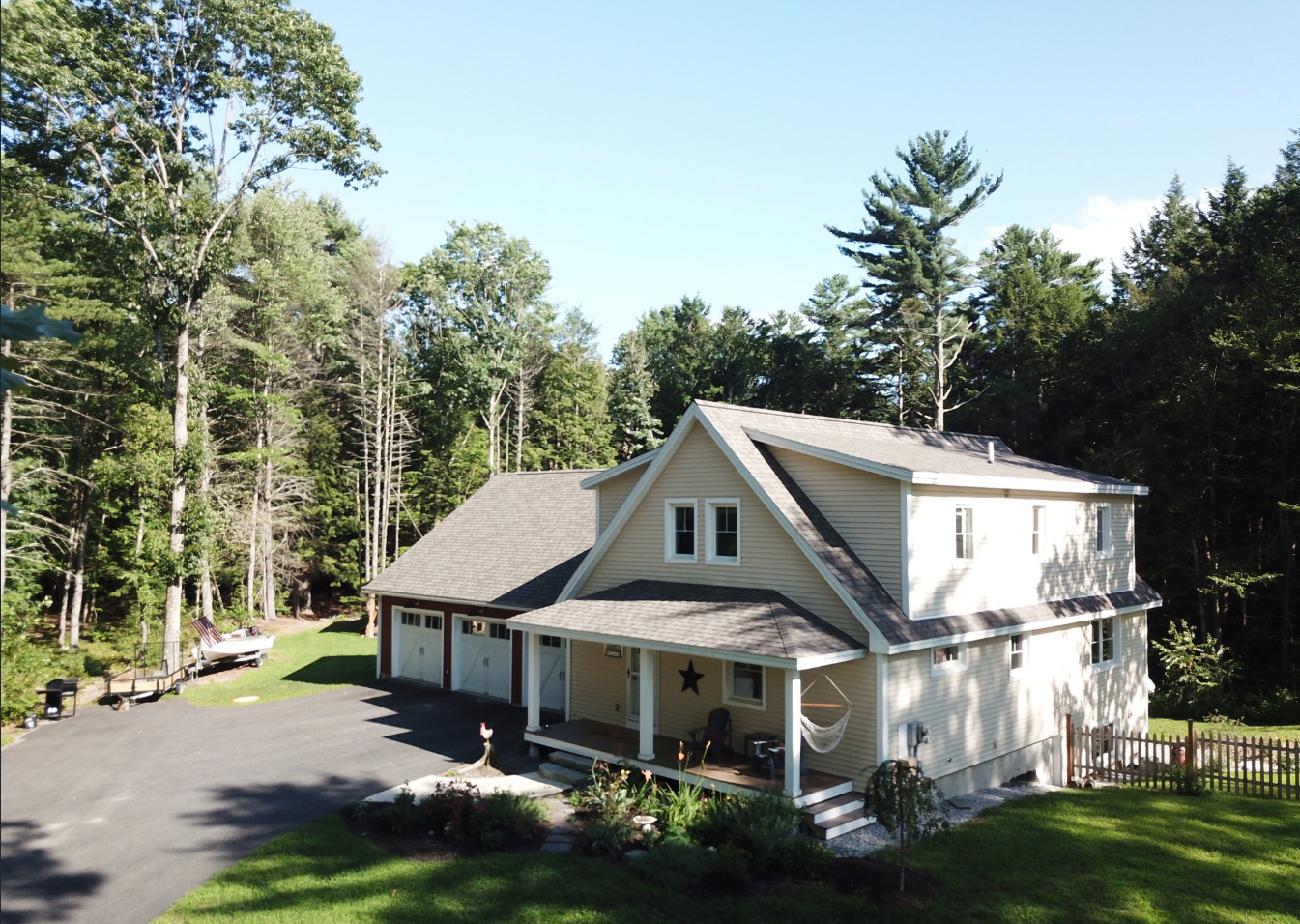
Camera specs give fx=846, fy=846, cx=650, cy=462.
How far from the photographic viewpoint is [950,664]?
47.1ft

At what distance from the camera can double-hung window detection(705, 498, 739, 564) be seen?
50.7 ft

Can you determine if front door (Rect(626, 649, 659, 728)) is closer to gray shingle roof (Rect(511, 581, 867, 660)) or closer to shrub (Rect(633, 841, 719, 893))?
gray shingle roof (Rect(511, 581, 867, 660))

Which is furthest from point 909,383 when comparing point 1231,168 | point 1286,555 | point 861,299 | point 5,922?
point 5,922

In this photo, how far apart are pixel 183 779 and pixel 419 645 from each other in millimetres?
9356

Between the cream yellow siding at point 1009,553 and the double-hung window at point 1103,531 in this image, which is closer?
the cream yellow siding at point 1009,553

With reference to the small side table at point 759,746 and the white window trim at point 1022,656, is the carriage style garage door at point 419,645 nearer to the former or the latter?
the small side table at point 759,746

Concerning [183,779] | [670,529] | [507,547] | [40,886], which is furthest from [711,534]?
[40,886]

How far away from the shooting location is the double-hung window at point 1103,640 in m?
18.4

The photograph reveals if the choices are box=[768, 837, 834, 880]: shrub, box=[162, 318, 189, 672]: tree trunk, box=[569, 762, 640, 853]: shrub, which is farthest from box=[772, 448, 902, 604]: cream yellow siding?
Answer: box=[162, 318, 189, 672]: tree trunk

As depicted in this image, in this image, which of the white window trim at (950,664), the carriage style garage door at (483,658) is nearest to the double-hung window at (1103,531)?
the white window trim at (950,664)

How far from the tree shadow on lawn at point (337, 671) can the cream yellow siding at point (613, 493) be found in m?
10.1

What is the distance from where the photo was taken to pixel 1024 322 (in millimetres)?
41375

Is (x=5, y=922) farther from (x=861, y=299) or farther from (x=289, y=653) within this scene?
(x=861, y=299)

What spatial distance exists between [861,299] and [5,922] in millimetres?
46528
